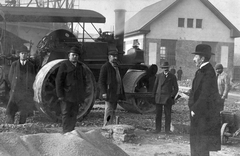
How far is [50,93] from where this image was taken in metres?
6.60

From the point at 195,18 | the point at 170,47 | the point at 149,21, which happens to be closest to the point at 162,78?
the point at 149,21

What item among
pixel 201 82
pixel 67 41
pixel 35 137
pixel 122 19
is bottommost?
pixel 35 137

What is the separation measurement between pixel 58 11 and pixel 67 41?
725mm

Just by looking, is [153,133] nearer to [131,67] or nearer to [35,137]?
[131,67]

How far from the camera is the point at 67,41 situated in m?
7.52

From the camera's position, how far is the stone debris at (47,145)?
9.20 ft

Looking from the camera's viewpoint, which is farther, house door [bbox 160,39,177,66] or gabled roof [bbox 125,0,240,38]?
house door [bbox 160,39,177,66]

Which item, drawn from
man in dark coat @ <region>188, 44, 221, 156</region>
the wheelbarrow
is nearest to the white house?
the wheelbarrow

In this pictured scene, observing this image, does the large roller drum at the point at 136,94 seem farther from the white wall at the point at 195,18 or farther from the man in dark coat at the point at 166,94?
the white wall at the point at 195,18

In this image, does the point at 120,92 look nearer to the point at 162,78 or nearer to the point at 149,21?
the point at 162,78

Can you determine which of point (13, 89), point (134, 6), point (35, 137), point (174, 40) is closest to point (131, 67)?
point (13, 89)

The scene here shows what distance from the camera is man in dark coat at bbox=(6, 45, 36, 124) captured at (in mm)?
6102

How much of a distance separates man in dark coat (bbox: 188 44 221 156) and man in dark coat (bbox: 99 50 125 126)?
2.33 meters

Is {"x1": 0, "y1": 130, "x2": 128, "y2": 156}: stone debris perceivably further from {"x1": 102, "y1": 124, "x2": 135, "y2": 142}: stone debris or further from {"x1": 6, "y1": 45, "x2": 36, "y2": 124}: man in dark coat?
{"x1": 6, "y1": 45, "x2": 36, "y2": 124}: man in dark coat
